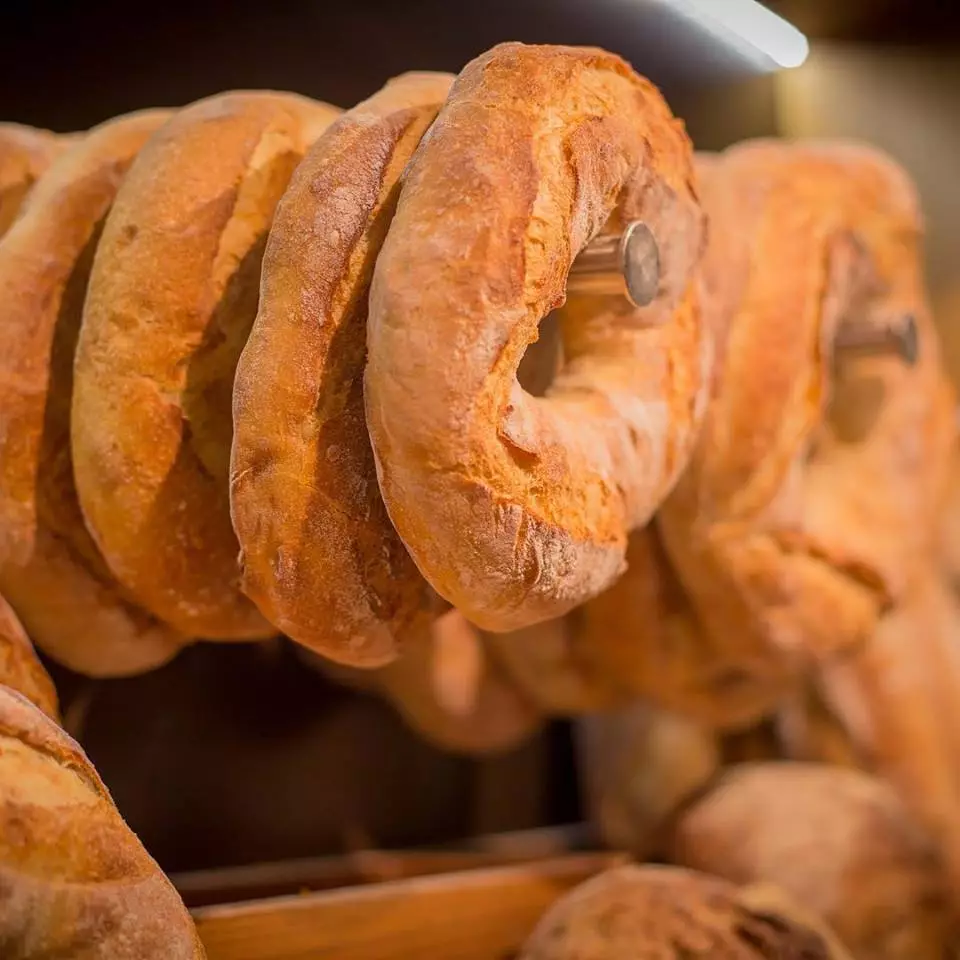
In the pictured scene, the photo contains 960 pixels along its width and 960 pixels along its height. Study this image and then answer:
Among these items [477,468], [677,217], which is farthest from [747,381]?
[477,468]

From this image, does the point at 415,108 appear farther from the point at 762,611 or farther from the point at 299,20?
the point at 762,611

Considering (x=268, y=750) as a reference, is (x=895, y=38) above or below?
above

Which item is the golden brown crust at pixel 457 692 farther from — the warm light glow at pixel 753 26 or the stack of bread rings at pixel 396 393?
the warm light glow at pixel 753 26

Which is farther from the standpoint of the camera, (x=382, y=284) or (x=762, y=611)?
(x=762, y=611)

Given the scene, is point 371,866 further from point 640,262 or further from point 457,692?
point 640,262

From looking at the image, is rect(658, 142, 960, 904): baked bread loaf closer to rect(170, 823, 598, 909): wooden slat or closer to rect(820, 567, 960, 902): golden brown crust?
rect(820, 567, 960, 902): golden brown crust

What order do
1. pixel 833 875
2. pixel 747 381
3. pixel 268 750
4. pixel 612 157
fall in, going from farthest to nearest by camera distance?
pixel 268 750 → pixel 833 875 → pixel 747 381 → pixel 612 157

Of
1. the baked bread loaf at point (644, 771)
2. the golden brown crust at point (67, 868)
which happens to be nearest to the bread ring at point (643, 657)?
the baked bread loaf at point (644, 771)
